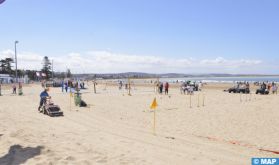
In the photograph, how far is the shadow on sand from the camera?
7305 millimetres

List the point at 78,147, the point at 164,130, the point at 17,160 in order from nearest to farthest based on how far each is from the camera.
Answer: the point at 17,160 → the point at 78,147 → the point at 164,130

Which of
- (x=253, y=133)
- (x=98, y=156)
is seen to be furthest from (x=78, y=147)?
(x=253, y=133)

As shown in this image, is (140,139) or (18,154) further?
(140,139)

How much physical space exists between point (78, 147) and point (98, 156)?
1.11 meters

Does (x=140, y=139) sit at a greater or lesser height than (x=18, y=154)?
lesser

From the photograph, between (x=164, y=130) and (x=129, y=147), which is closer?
(x=129, y=147)

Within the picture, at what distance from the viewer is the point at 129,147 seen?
874cm

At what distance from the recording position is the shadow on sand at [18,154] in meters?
7.30

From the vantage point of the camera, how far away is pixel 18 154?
7.85 metres

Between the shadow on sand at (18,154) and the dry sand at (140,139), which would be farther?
the dry sand at (140,139)

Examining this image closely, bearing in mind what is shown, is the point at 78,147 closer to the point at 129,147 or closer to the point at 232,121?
the point at 129,147

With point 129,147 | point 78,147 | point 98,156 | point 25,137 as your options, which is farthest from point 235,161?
point 25,137

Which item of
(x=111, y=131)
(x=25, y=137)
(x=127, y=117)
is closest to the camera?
(x=25, y=137)

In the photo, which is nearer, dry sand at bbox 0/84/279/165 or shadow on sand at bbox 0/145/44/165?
shadow on sand at bbox 0/145/44/165
